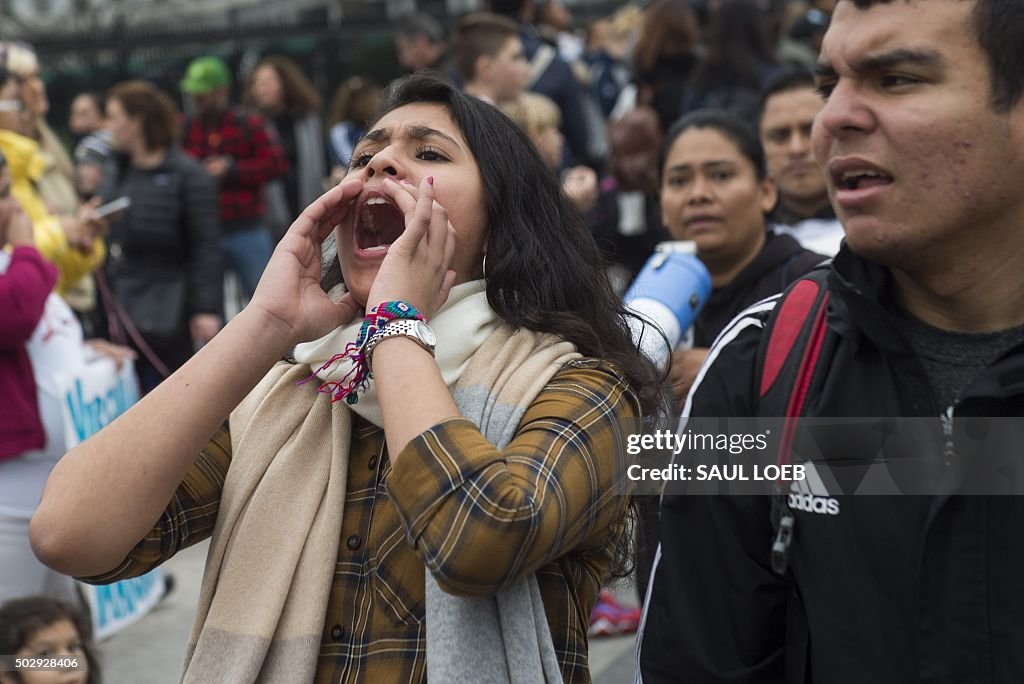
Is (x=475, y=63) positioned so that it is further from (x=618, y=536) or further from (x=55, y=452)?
(x=618, y=536)

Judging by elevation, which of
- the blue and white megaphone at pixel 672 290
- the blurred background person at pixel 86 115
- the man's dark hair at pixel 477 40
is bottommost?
the blue and white megaphone at pixel 672 290

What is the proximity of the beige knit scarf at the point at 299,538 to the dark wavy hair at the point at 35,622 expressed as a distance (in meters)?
1.43

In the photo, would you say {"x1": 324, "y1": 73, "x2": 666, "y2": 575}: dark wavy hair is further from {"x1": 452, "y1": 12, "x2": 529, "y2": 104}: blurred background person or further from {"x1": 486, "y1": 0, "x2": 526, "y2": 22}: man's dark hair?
{"x1": 486, "y1": 0, "x2": 526, "y2": 22}: man's dark hair

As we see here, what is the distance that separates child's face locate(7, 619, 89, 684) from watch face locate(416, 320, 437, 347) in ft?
6.08

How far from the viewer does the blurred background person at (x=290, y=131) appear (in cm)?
994

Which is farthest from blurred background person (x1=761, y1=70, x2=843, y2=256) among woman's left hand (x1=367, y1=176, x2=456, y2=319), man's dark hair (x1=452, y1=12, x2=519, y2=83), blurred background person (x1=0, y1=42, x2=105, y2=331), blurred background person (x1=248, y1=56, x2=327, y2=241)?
blurred background person (x1=248, y1=56, x2=327, y2=241)

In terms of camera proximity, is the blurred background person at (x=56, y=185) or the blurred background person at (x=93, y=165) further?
the blurred background person at (x=93, y=165)

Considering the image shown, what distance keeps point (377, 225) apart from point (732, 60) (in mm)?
5224

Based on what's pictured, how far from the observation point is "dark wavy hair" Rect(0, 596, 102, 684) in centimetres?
346

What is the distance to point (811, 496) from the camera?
208 centimetres

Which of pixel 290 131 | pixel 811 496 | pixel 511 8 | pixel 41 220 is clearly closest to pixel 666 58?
pixel 511 8

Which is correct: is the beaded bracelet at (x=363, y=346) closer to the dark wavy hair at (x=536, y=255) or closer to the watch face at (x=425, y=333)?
the watch face at (x=425, y=333)

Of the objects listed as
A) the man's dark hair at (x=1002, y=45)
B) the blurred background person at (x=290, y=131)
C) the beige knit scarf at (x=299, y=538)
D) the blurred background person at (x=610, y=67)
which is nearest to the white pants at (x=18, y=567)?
the beige knit scarf at (x=299, y=538)

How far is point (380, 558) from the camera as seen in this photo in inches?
87.1
